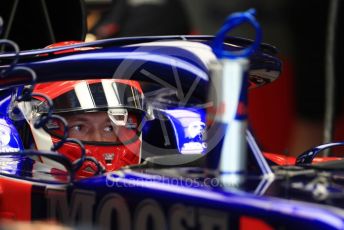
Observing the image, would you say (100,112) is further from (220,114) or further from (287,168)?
(220,114)

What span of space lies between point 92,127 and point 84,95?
0.12m

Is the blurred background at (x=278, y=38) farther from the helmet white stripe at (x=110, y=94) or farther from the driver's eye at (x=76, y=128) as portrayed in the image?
the driver's eye at (x=76, y=128)

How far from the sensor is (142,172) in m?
2.35

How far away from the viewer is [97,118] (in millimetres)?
3209

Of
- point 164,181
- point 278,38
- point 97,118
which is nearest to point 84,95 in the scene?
point 97,118

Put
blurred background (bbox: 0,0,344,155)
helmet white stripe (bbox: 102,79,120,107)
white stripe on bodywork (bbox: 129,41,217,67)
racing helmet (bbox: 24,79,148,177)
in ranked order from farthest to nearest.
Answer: blurred background (bbox: 0,0,344,155), helmet white stripe (bbox: 102,79,120,107), racing helmet (bbox: 24,79,148,177), white stripe on bodywork (bbox: 129,41,217,67)

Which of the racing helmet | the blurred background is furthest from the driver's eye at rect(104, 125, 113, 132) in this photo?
the blurred background

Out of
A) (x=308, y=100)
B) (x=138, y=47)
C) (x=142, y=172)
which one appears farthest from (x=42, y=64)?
(x=308, y=100)

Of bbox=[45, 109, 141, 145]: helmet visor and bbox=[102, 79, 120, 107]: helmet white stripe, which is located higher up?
bbox=[102, 79, 120, 107]: helmet white stripe

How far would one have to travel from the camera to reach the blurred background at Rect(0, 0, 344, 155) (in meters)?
3.78

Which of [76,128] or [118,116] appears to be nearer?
[76,128]

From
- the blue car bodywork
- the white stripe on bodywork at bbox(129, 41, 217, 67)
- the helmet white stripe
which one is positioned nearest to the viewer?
the blue car bodywork

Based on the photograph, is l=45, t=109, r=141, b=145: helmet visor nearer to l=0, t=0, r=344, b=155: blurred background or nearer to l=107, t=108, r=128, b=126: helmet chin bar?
l=107, t=108, r=128, b=126: helmet chin bar

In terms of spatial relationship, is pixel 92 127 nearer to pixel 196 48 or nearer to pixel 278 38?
pixel 196 48
